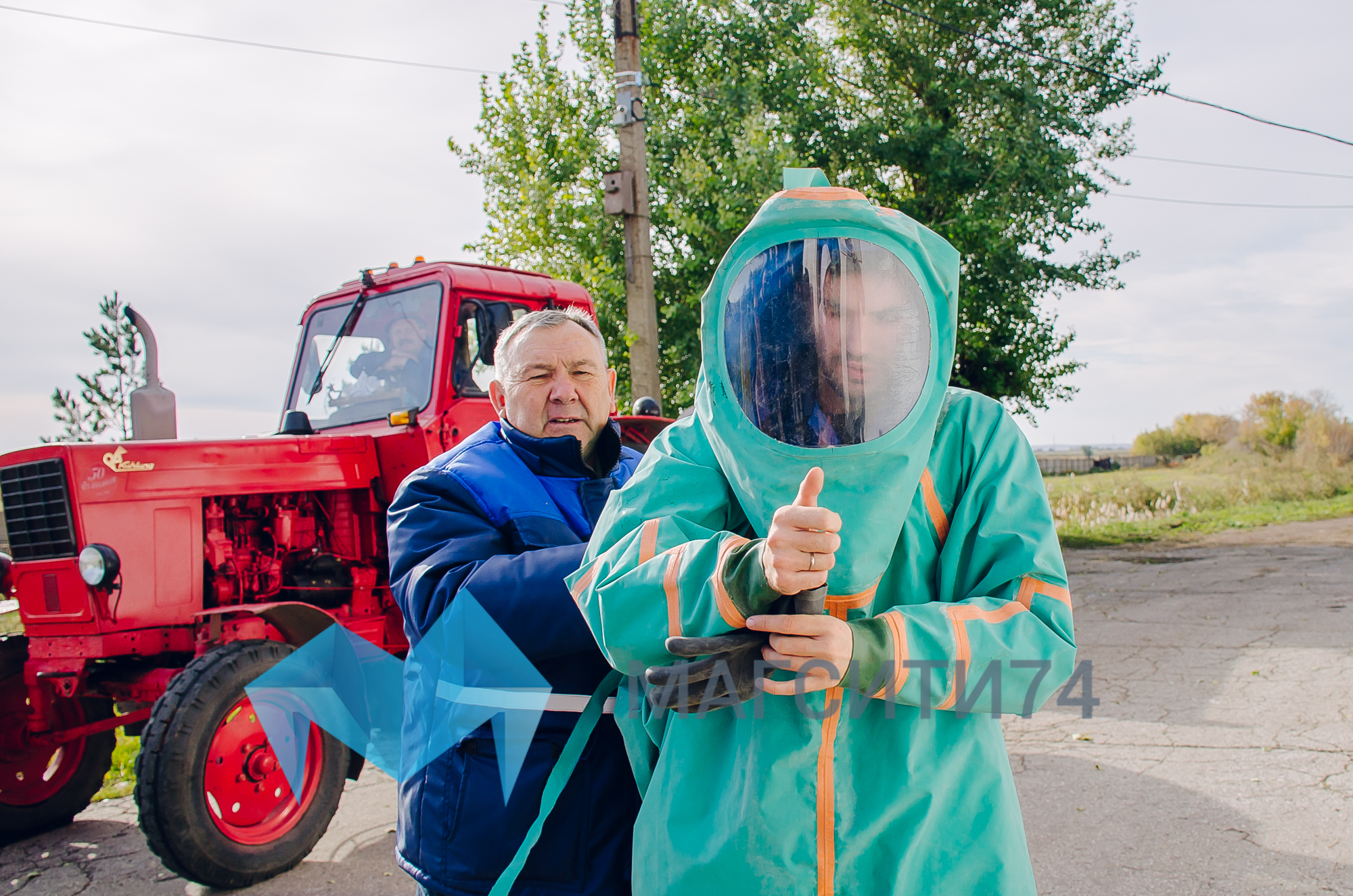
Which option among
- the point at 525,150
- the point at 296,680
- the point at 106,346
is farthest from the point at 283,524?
the point at 106,346

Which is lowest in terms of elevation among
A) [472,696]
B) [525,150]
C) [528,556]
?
[472,696]

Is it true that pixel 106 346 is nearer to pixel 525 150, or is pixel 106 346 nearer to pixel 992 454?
pixel 525 150

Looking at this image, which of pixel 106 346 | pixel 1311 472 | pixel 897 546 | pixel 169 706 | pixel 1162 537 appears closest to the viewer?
pixel 897 546

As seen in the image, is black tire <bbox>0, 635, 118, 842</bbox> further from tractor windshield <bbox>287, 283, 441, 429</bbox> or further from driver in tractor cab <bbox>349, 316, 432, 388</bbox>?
driver in tractor cab <bbox>349, 316, 432, 388</bbox>

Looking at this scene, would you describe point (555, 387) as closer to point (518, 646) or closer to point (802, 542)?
point (518, 646)

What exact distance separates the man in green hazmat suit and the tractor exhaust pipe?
3732mm

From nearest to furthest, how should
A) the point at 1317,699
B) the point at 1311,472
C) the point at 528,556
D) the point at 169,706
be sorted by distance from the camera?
the point at 528,556 → the point at 169,706 → the point at 1317,699 → the point at 1311,472

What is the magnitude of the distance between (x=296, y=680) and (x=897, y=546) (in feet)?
11.4

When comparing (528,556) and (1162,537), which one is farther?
(1162,537)

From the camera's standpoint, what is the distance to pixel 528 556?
5.07 feet

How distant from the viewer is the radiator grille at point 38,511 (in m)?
4.03

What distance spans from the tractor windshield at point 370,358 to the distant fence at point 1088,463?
31.4 m

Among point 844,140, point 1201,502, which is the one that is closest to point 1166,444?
point 1201,502

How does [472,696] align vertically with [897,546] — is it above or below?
below
